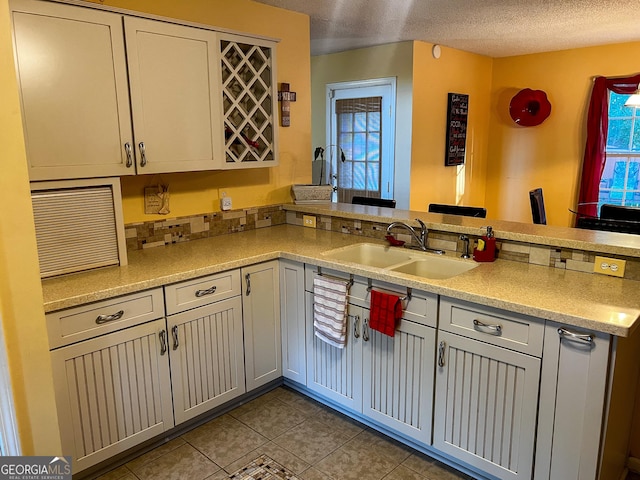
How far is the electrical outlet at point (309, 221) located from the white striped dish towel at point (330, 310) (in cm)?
87

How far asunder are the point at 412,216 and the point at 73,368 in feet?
6.41

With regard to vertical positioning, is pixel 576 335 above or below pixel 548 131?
below

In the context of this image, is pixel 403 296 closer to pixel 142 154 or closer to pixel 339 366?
pixel 339 366

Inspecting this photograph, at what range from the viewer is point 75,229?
2.27 meters

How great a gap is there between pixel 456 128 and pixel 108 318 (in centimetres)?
445

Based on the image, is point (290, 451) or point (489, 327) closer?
point (489, 327)

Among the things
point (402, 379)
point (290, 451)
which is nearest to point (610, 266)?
point (402, 379)

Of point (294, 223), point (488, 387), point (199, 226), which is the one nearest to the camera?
point (488, 387)

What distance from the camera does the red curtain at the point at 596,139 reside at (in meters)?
5.04

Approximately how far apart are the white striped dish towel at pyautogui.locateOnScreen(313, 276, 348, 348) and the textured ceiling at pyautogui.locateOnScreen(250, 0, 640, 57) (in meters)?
1.99

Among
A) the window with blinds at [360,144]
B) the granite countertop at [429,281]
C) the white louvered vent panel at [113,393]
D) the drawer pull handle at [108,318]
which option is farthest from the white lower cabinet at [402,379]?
the window with blinds at [360,144]

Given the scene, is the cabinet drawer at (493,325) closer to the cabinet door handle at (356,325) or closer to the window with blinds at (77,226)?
the cabinet door handle at (356,325)

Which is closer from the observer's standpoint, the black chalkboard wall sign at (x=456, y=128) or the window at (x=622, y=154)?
the window at (x=622, y=154)

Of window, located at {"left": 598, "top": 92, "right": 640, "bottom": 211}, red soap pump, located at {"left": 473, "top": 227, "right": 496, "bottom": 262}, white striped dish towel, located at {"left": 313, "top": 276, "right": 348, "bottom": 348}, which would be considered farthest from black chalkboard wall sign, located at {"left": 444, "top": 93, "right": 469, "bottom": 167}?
white striped dish towel, located at {"left": 313, "top": 276, "right": 348, "bottom": 348}
